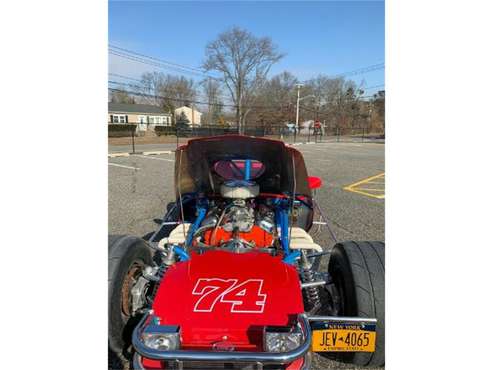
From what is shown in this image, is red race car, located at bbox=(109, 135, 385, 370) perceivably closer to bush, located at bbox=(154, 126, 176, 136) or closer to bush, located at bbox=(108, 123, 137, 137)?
bush, located at bbox=(108, 123, 137, 137)

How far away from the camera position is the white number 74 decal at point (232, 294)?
1.78 m

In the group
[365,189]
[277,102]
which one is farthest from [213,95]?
[365,189]

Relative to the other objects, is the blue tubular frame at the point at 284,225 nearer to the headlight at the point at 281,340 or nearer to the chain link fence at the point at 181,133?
the headlight at the point at 281,340

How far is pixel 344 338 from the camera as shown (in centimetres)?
188

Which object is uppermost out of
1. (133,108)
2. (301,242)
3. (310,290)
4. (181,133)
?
(133,108)

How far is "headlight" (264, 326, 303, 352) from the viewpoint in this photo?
1594 mm

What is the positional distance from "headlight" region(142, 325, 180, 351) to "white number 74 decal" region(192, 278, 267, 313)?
0.19m

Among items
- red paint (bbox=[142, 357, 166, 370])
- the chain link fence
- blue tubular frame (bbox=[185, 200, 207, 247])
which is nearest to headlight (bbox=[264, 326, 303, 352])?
red paint (bbox=[142, 357, 166, 370])

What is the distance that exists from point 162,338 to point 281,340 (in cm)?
61

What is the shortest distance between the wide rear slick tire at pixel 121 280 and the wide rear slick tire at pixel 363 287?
1.52 metres

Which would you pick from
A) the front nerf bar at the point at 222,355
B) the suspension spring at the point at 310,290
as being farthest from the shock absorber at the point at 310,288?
the front nerf bar at the point at 222,355

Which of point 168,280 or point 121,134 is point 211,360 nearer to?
point 168,280

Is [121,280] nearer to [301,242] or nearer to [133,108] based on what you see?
[301,242]

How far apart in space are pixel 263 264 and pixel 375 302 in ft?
2.44
